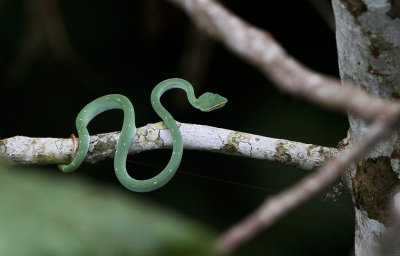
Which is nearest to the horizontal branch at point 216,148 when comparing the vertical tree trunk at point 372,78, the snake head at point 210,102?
the vertical tree trunk at point 372,78

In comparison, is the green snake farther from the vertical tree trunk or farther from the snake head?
the vertical tree trunk

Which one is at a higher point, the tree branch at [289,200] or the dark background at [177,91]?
the dark background at [177,91]

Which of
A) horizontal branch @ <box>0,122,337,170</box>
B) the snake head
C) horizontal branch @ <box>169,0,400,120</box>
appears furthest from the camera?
the snake head

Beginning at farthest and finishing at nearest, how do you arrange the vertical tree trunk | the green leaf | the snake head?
the snake head, the vertical tree trunk, the green leaf

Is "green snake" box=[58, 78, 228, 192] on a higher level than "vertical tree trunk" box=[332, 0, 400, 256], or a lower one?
higher

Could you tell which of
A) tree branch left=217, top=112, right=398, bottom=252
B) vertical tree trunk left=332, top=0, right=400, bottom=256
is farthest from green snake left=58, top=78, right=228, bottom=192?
tree branch left=217, top=112, right=398, bottom=252

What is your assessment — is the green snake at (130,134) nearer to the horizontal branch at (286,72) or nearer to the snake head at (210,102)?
the snake head at (210,102)

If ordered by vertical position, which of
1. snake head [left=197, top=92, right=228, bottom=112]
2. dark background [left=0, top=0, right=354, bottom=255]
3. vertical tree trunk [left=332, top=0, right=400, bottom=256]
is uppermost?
dark background [left=0, top=0, right=354, bottom=255]

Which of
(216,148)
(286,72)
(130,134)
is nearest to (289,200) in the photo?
(286,72)
